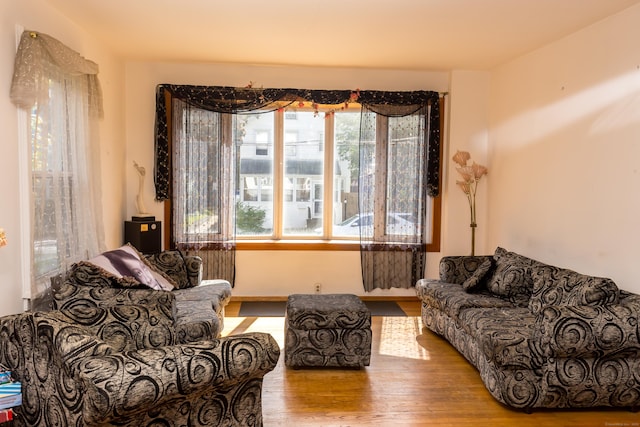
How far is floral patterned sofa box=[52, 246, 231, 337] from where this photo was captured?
2.96 m

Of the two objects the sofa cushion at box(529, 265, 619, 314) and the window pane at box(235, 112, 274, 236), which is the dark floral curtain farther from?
the sofa cushion at box(529, 265, 619, 314)

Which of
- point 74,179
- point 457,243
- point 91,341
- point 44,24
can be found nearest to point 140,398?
point 91,341

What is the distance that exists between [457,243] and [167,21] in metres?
3.63

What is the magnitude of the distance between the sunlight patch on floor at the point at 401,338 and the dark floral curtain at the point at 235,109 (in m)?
0.97

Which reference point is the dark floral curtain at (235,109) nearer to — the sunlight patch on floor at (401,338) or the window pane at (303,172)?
the window pane at (303,172)

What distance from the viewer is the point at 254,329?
4.71 metres

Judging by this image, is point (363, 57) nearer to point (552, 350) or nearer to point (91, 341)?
point (552, 350)

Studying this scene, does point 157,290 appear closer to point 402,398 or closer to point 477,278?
point 402,398

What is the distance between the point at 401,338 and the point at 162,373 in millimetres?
2959

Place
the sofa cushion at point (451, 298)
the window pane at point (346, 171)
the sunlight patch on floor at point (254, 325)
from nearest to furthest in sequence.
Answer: the sofa cushion at point (451, 298) → the sunlight patch on floor at point (254, 325) → the window pane at point (346, 171)

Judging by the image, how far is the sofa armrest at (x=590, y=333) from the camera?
2.90 m

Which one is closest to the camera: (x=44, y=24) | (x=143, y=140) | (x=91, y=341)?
(x=91, y=341)

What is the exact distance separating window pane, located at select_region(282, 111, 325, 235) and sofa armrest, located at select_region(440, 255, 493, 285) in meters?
1.67

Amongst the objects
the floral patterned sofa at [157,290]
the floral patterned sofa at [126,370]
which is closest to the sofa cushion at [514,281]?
the floral patterned sofa at [157,290]
